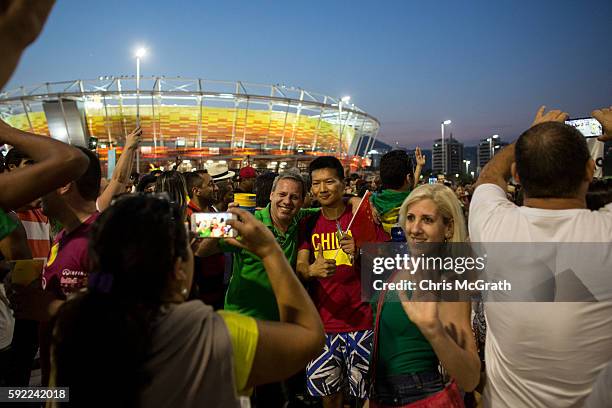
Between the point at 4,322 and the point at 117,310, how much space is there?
1.58 metres

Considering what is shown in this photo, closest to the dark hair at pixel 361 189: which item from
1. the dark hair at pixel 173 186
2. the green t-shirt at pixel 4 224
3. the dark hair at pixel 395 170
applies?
the dark hair at pixel 395 170

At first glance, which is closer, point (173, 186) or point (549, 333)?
point (549, 333)

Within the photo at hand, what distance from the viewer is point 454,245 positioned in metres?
2.21

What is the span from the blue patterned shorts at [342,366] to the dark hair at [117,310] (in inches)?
85.7

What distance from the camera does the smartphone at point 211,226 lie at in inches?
66.9

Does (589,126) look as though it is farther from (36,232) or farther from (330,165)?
(36,232)

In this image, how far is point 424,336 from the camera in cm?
199

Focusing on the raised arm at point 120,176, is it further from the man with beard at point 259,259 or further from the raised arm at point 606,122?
the raised arm at point 606,122

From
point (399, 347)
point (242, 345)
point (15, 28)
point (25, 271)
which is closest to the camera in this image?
point (15, 28)

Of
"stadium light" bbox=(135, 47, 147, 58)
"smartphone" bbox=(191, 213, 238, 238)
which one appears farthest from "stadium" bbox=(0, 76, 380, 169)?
"smartphone" bbox=(191, 213, 238, 238)

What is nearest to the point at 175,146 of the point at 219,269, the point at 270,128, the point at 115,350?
the point at 270,128

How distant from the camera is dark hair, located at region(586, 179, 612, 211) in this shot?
234 cm

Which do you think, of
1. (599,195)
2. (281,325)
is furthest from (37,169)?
(599,195)

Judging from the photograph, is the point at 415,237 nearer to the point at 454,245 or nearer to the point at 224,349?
the point at 454,245
